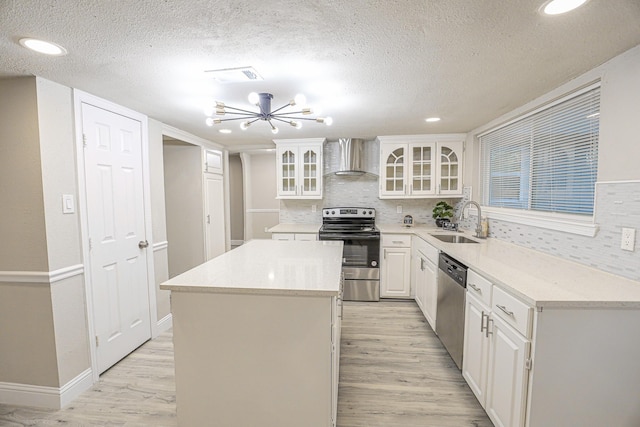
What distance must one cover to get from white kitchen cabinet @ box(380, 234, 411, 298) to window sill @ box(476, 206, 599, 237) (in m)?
1.03

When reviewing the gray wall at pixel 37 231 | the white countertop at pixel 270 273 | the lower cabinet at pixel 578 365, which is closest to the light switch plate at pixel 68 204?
the gray wall at pixel 37 231

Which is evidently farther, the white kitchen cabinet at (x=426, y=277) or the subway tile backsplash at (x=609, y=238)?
the white kitchen cabinet at (x=426, y=277)

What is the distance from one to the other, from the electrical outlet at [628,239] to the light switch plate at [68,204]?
340cm

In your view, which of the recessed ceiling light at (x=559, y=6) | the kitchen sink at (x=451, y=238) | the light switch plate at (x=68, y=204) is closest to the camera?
the recessed ceiling light at (x=559, y=6)

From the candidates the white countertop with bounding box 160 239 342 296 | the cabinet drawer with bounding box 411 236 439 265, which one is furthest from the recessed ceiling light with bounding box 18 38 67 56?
the cabinet drawer with bounding box 411 236 439 265

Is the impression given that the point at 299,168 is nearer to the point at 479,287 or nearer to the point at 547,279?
the point at 479,287

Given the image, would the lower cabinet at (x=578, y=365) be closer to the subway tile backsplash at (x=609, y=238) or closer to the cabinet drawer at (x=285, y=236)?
the subway tile backsplash at (x=609, y=238)

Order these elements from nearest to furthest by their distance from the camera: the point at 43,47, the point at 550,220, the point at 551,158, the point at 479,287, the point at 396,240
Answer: the point at 43,47
the point at 479,287
the point at 550,220
the point at 551,158
the point at 396,240

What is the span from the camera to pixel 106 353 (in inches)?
91.7

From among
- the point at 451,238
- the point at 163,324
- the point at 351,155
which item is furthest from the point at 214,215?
the point at 451,238

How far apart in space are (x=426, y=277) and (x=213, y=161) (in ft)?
10.3

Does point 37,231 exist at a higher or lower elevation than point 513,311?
higher

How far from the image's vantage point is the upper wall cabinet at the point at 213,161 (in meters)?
3.92

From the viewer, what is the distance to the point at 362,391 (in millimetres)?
2074
